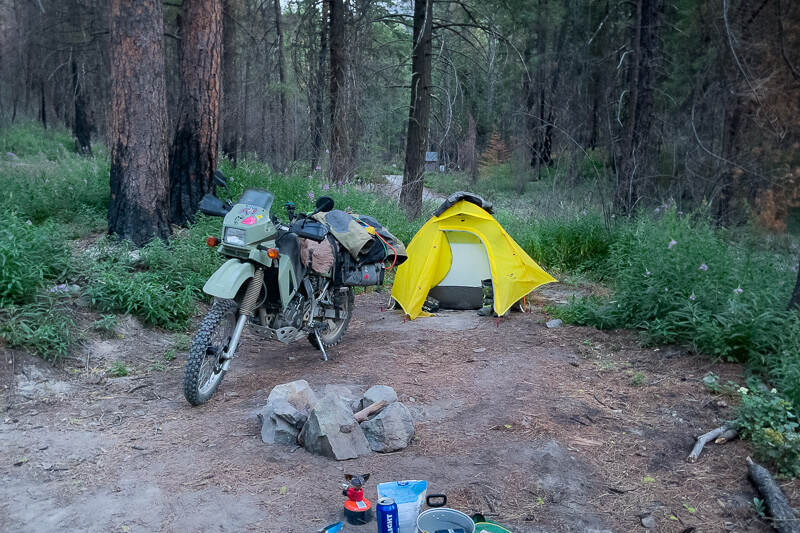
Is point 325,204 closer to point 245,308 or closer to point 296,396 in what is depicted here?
point 245,308

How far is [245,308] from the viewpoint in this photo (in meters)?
4.80

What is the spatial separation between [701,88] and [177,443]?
15361 mm

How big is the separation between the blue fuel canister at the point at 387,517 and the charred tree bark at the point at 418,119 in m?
8.64

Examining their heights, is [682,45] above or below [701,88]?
above

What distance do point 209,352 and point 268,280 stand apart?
79cm

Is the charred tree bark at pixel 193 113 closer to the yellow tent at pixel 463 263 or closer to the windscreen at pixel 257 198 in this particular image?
the yellow tent at pixel 463 263

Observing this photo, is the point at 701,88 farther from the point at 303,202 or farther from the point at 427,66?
the point at 303,202

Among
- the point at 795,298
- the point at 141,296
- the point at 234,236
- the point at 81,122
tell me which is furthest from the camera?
the point at 81,122

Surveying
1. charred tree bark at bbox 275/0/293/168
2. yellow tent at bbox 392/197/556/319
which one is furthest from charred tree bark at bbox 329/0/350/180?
yellow tent at bbox 392/197/556/319

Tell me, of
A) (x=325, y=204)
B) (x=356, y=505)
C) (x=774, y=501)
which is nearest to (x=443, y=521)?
(x=356, y=505)

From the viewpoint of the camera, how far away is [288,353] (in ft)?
20.2

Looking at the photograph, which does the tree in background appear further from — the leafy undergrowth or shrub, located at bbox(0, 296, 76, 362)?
shrub, located at bbox(0, 296, 76, 362)

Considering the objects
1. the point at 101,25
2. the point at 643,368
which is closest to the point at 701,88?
the point at 643,368

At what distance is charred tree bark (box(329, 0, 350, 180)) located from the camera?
11953mm
